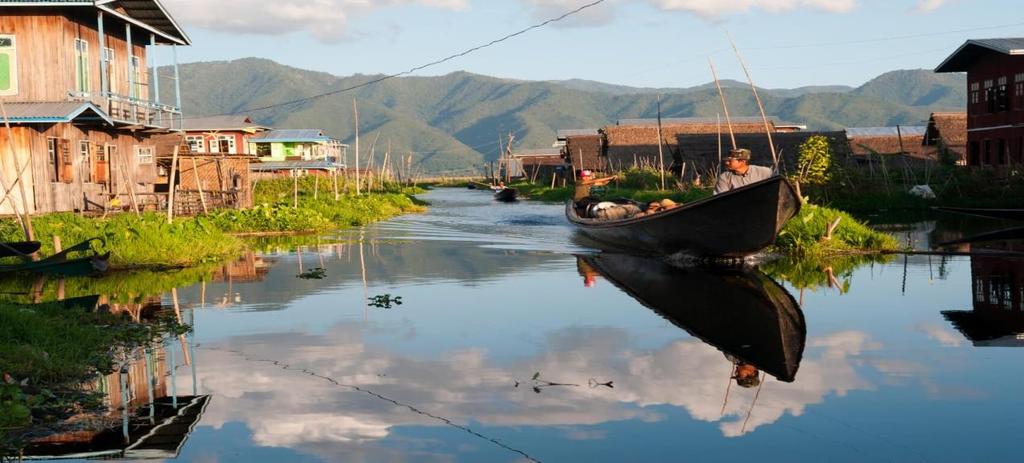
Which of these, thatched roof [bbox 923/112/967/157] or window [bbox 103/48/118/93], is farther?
thatched roof [bbox 923/112/967/157]

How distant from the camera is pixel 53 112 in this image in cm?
2241

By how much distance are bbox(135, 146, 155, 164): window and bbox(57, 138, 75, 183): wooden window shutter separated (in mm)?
4964

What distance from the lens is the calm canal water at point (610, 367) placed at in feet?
19.6

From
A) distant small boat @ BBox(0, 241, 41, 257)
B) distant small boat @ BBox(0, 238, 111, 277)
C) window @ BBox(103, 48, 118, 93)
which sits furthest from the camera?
window @ BBox(103, 48, 118, 93)

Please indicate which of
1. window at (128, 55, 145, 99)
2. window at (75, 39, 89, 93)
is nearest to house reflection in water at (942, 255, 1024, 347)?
window at (75, 39, 89, 93)

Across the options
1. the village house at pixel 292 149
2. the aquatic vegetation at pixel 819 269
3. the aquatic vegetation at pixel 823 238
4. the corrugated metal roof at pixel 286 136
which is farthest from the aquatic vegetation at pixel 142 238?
the corrugated metal roof at pixel 286 136

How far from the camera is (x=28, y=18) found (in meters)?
23.6

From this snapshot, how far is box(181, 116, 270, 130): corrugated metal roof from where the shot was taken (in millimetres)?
61719

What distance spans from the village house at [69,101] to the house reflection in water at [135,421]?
14667 millimetres

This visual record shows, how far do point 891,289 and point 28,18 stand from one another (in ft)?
65.5

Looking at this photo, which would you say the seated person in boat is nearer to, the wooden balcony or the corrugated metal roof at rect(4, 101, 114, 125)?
the corrugated metal roof at rect(4, 101, 114, 125)

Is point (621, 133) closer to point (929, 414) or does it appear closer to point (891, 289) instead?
point (891, 289)

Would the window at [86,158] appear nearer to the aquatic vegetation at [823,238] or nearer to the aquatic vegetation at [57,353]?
the aquatic vegetation at [57,353]

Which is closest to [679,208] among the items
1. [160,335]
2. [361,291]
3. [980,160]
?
[361,291]
